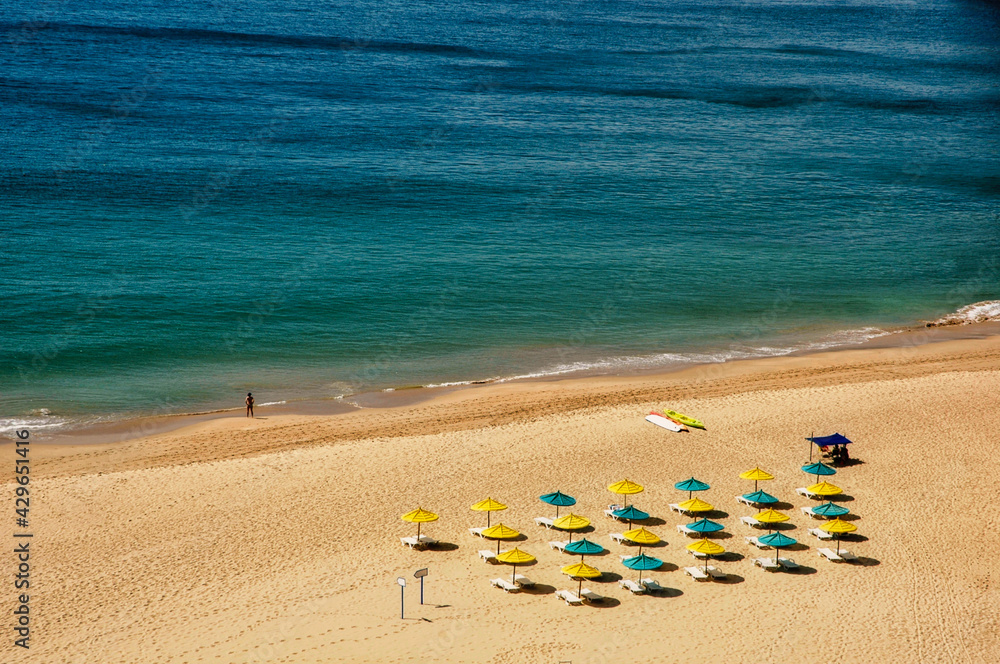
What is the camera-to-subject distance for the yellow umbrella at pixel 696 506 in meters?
27.7

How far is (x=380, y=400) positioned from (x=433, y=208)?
23.3 metres

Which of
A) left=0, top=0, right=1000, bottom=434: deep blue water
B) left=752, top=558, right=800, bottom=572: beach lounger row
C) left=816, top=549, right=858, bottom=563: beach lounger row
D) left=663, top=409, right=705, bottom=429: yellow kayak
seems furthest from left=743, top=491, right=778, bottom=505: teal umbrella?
left=0, top=0, right=1000, bottom=434: deep blue water

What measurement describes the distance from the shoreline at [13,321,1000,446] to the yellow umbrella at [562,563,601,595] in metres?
14.0

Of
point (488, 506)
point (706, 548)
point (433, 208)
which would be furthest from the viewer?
point (433, 208)

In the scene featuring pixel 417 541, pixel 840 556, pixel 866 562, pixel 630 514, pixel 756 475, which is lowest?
pixel 866 562

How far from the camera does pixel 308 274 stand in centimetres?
4884

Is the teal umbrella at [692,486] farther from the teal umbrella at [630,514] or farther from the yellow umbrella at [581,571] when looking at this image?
the yellow umbrella at [581,571]

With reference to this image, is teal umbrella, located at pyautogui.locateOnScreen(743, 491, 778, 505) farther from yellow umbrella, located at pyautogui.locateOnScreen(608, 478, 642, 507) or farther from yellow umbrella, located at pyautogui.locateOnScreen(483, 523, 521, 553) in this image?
yellow umbrella, located at pyautogui.locateOnScreen(483, 523, 521, 553)

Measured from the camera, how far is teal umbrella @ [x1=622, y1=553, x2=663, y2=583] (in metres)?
24.7

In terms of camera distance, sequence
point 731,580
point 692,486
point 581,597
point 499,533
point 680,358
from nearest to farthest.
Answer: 1. point 581,597
2. point 731,580
3. point 499,533
4. point 692,486
5. point 680,358

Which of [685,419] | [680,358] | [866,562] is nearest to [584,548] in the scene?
[866,562]

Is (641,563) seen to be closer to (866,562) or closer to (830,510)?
(866,562)

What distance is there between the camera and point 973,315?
159 ft

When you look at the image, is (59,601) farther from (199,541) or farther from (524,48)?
(524,48)
